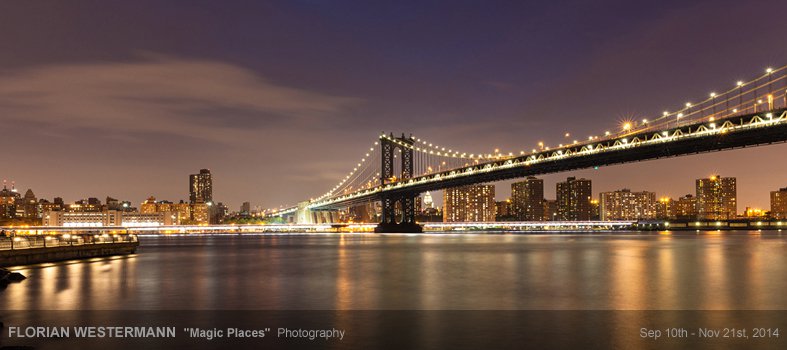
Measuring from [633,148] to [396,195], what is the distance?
165 ft

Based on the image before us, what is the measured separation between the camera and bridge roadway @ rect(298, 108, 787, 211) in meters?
63.8

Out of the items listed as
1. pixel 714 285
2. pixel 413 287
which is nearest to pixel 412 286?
pixel 413 287

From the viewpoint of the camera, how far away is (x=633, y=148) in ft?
248

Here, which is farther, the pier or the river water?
the pier

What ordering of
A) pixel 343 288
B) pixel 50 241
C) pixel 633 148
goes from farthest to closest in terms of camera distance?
pixel 633 148, pixel 50 241, pixel 343 288

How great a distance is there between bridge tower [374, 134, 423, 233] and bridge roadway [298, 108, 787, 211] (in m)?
8.04

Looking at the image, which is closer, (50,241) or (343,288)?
(343,288)

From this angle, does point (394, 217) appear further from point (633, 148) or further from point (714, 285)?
point (714, 285)

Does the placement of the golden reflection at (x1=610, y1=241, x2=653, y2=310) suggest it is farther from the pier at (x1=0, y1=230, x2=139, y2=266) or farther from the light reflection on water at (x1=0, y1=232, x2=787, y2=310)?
the pier at (x1=0, y1=230, x2=139, y2=266)

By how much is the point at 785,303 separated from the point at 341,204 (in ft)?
385

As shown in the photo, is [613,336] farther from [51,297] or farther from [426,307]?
[51,297]

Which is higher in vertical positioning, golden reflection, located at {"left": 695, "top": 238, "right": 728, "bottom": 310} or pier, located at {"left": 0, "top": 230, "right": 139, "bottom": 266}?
pier, located at {"left": 0, "top": 230, "right": 139, "bottom": 266}

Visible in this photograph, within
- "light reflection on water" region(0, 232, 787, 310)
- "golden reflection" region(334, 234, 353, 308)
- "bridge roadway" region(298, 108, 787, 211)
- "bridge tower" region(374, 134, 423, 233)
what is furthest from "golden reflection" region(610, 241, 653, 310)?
"bridge tower" region(374, 134, 423, 233)

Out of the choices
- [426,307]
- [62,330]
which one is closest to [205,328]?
[62,330]
